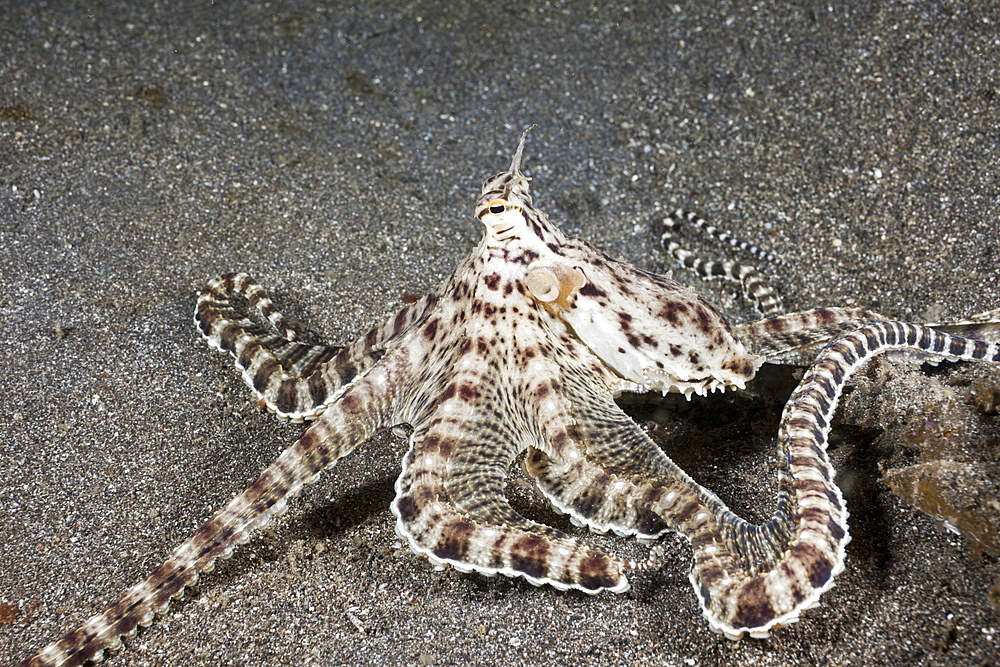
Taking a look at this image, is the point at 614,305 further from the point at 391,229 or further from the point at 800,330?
the point at 391,229

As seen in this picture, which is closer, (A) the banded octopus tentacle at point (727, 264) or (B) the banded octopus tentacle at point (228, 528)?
(B) the banded octopus tentacle at point (228, 528)

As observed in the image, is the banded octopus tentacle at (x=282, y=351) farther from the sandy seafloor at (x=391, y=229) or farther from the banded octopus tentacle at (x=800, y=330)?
the banded octopus tentacle at (x=800, y=330)

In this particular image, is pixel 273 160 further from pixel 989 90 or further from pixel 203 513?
pixel 989 90

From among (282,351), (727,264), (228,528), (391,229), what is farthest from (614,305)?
(391,229)

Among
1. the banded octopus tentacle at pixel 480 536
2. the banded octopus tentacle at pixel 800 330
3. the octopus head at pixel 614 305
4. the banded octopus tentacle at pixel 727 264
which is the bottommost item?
the banded octopus tentacle at pixel 727 264

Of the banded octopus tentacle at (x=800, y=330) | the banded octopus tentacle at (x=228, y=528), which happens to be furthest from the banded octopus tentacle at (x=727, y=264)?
the banded octopus tentacle at (x=228, y=528)

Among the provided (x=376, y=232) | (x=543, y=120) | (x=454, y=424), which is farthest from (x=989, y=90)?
→ (x=454, y=424)

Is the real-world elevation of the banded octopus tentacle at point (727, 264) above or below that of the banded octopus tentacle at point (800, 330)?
below

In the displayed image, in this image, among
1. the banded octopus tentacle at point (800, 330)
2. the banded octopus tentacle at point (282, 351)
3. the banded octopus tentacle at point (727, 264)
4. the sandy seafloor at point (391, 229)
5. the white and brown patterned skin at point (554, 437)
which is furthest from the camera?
the banded octopus tentacle at point (727, 264)
